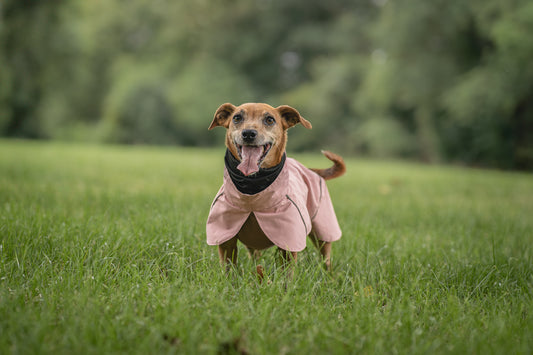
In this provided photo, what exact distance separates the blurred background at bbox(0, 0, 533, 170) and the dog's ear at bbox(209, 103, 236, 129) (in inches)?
486

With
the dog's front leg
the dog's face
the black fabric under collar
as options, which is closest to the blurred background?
the dog's face

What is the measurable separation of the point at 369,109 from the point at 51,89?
19022 mm

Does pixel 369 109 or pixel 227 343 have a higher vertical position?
pixel 369 109

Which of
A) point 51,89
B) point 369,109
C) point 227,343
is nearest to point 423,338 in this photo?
point 227,343

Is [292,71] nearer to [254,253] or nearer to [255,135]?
[254,253]

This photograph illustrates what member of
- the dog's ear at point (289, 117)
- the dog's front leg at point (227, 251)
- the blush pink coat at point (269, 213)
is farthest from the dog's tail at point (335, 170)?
the dog's front leg at point (227, 251)

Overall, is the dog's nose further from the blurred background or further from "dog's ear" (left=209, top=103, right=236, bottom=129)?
the blurred background

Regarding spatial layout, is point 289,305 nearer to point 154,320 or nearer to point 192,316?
point 192,316

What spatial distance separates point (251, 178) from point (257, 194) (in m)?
0.10

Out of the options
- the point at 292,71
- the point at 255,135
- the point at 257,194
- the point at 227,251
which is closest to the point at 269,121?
the point at 255,135

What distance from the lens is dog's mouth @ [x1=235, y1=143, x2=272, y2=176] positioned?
223 centimetres

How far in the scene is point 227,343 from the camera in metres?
1.54

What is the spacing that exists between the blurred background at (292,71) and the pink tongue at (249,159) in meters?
12.5

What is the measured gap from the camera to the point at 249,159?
226cm
